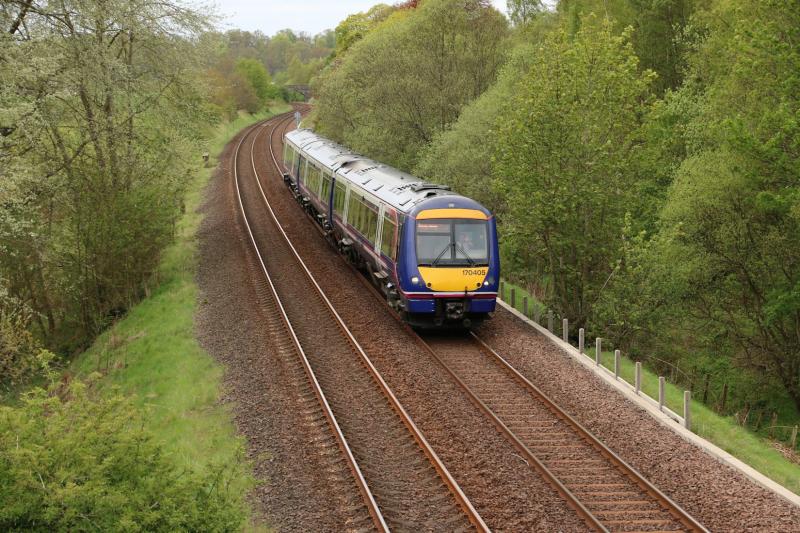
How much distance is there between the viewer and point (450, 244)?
17.5 meters

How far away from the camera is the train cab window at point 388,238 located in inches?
720

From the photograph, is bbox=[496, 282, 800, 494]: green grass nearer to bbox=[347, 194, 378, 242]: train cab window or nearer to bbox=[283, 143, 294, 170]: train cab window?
bbox=[347, 194, 378, 242]: train cab window

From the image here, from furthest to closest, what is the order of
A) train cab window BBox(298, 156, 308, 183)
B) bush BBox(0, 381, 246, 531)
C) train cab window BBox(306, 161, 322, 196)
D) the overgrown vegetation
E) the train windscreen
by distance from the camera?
train cab window BBox(298, 156, 308, 183)
train cab window BBox(306, 161, 322, 196)
the overgrown vegetation
the train windscreen
bush BBox(0, 381, 246, 531)

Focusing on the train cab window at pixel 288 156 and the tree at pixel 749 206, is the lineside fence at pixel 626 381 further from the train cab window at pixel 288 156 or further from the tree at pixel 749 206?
the train cab window at pixel 288 156

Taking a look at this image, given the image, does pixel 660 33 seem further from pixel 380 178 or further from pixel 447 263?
pixel 447 263

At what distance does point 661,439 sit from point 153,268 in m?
18.9

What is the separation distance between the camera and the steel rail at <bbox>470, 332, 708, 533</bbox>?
9906 mm

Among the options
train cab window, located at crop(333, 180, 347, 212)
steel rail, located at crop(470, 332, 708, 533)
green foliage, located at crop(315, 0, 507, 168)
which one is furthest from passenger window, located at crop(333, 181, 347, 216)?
green foliage, located at crop(315, 0, 507, 168)

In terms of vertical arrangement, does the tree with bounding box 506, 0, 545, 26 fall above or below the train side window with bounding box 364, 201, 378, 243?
above

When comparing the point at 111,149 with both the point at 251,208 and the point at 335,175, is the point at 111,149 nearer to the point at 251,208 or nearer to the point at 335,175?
the point at 335,175

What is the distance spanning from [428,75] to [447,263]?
21.2 m

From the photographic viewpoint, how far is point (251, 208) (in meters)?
35.7

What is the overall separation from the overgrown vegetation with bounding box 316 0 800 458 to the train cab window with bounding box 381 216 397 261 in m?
3.26

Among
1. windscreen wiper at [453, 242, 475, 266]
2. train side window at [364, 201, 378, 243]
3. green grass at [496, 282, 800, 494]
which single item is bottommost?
green grass at [496, 282, 800, 494]
